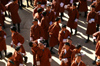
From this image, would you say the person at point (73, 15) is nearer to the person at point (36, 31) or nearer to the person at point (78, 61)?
the person at point (36, 31)

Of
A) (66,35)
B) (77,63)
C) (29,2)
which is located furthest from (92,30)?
(29,2)

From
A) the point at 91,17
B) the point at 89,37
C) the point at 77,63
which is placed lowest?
the point at 89,37

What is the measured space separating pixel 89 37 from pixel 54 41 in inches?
78.8

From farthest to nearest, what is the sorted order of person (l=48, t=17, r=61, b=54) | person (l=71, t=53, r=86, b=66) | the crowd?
1. person (l=48, t=17, r=61, b=54)
2. the crowd
3. person (l=71, t=53, r=86, b=66)

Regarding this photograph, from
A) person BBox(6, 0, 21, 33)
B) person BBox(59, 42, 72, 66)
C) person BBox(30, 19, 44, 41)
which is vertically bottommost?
person BBox(59, 42, 72, 66)

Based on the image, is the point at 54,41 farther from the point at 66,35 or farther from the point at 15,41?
the point at 15,41

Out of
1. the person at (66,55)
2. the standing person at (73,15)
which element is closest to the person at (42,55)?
the person at (66,55)

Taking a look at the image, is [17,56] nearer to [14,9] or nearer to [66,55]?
[66,55]

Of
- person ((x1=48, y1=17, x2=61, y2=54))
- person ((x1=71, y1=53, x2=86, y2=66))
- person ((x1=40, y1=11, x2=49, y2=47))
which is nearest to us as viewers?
person ((x1=71, y1=53, x2=86, y2=66))

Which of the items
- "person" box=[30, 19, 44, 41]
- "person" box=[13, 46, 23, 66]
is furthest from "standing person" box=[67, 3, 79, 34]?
"person" box=[13, 46, 23, 66]

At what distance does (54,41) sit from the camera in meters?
8.02

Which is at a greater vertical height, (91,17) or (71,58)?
(91,17)

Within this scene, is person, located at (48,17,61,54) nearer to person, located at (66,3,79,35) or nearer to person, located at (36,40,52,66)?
person, located at (66,3,79,35)

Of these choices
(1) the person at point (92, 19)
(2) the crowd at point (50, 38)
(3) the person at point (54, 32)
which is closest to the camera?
(2) the crowd at point (50, 38)
